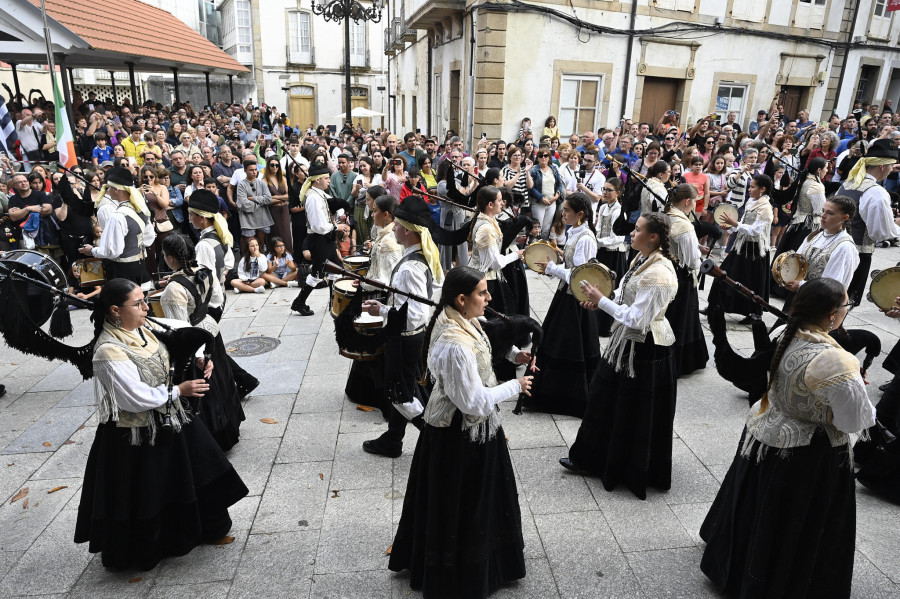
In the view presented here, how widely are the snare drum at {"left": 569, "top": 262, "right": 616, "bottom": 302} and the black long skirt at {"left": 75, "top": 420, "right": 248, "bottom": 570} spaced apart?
2660 millimetres

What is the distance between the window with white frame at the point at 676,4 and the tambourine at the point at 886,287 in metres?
12.9

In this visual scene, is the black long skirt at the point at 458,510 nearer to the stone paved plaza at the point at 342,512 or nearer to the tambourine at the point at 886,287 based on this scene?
the stone paved plaza at the point at 342,512

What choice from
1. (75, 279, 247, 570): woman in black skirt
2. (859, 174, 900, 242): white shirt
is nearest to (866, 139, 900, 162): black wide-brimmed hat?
(859, 174, 900, 242): white shirt

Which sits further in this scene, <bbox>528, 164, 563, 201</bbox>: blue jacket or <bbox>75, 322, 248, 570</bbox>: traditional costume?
<bbox>528, 164, 563, 201</bbox>: blue jacket

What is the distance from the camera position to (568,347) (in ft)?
16.6

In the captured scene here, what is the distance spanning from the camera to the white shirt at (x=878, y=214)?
19.5 feet

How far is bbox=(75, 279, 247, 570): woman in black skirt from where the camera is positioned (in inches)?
118

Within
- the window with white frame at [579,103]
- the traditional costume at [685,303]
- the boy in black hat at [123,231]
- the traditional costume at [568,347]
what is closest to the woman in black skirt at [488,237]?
the traditional costume at [568,347]

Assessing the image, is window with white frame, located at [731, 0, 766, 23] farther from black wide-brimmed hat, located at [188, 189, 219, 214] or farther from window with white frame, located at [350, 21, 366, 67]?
window with white frame, located at [350, 21, 366, 67]

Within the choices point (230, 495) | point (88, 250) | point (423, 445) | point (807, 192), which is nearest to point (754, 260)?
point (807, 192)

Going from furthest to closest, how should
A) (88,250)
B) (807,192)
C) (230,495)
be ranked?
(807,192)
(88,250)
(230,495)

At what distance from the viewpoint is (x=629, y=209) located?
6.70 meters

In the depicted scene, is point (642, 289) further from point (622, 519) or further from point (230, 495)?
point (230, 495)

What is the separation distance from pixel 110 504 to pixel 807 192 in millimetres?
7696
